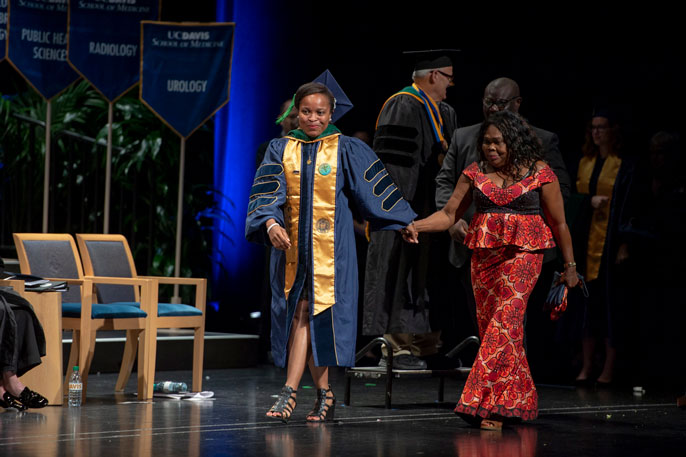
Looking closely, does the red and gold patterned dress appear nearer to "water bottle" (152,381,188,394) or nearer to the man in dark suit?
the man in dark suit

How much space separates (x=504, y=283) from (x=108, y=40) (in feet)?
13.9

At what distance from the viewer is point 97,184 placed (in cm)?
838

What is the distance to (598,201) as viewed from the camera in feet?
22.1

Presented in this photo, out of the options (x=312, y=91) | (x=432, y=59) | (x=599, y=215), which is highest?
(x=432, y=59)

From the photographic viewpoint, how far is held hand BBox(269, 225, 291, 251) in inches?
173

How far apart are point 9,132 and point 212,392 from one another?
405cm

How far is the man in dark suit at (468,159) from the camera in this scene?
5297 millimetres

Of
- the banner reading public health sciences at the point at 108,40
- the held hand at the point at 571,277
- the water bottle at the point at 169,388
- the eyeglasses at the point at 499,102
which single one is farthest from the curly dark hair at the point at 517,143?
the banner reading public health sciences at the point at 108,40

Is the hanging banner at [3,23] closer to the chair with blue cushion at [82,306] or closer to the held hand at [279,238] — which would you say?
the chair with blue cushion at [82,306]

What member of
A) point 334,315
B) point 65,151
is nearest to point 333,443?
point 334,315

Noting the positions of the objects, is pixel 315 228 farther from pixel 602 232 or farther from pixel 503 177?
pixel 602 232

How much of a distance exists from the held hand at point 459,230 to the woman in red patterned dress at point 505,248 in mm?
494

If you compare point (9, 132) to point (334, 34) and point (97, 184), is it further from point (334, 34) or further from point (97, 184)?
point (334, 34)

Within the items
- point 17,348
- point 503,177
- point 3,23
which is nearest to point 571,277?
point 503,177
